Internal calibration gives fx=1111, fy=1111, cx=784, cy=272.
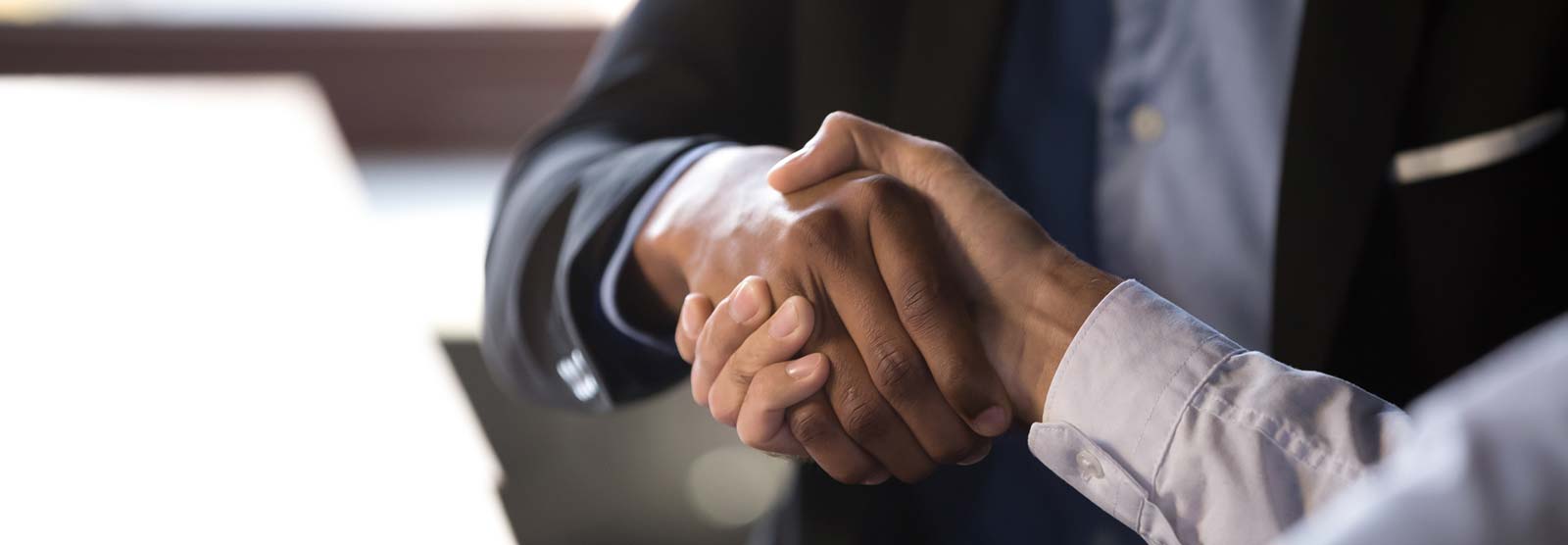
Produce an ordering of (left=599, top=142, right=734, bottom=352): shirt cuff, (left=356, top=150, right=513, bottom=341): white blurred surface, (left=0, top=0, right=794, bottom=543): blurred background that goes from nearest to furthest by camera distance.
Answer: (left=599, top=142, right=734, bottom=352): shirt cuff → (left=0, top=0, right=794, bottom=543): blurred background → (left=356, top=150, right=513, bottom=341): white blurred surface

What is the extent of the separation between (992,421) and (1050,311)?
0.05 metres

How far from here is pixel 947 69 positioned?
63cm

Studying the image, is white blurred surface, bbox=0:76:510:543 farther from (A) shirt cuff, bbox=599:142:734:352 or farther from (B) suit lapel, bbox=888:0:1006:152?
(B) suit lapel, bbox=888:0:1006:152

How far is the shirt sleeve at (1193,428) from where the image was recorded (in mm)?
365

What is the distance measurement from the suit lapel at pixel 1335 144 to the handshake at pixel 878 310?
168mm

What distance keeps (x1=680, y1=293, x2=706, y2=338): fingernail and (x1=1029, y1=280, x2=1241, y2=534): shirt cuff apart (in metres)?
0.15

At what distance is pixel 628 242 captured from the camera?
0.56 m

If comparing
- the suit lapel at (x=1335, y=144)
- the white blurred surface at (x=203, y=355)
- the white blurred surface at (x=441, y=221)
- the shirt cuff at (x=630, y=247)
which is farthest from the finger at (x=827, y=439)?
the white blurred surface at (x=441, y=221)

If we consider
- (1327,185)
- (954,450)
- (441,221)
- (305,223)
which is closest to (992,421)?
(954,450)

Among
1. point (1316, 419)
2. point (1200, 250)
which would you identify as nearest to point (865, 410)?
point (1316, 419)

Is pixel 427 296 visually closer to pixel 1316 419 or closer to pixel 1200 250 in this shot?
pixel 1200 250

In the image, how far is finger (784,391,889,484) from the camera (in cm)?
46

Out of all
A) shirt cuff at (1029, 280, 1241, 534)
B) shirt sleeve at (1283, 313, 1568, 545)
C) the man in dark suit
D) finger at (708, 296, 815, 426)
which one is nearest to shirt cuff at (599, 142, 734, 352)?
the man in dark suit

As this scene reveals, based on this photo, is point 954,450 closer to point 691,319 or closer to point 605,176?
point 691,319
